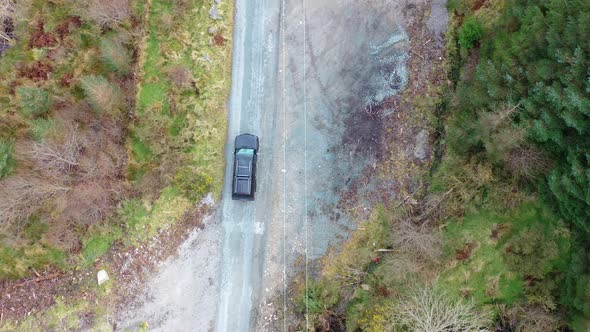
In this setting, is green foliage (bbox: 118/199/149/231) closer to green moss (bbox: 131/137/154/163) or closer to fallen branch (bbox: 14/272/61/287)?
green moss (bbox: 131/137/154/163)

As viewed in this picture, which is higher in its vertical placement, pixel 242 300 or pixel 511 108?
pixel 511 108

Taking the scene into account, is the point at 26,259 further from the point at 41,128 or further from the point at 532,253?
the point at 532,253

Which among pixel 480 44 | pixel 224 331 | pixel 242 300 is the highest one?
pixel 480 44

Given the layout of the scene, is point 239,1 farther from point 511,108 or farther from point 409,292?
point 409,292

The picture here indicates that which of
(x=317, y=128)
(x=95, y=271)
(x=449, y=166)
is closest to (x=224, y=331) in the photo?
(x=95, y=271)

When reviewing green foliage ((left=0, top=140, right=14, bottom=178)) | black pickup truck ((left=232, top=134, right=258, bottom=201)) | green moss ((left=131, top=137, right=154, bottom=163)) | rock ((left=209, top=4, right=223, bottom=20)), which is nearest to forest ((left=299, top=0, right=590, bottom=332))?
black pickup truck ((left=232, top=134, right=258, bottom=201))

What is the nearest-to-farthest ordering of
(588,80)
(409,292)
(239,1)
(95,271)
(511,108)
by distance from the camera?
(588,80) < (511,108) < (409,292) < (95,271) < (239,1)

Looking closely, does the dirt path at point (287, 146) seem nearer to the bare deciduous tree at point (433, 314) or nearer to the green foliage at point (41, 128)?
the bare deciduous tree at point (433, 314)

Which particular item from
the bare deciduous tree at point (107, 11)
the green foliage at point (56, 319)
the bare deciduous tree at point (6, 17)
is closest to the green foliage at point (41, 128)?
the bare deciduous tree at point (107, 11)
